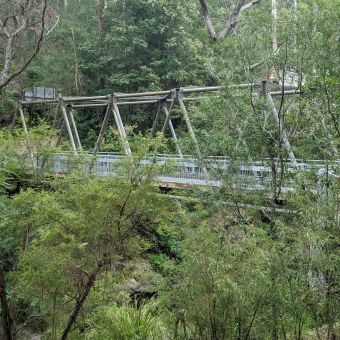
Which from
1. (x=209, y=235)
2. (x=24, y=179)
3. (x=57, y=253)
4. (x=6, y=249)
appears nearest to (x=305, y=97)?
(x=209, y=235)

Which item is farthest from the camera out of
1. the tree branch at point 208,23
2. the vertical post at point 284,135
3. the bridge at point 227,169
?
the tree branch at point 208,23

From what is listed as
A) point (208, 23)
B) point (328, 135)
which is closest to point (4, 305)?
point (328, 135)

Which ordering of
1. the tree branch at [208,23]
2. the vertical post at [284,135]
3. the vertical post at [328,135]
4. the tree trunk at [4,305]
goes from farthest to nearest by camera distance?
the tree branch at [208,23] < the vertical post at [284,135] < the tree trunk at [4,305] < the vertical post at [328,135]

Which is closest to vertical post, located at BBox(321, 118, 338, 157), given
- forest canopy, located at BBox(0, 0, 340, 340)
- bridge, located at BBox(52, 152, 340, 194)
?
forest canopy, located at BBox(0, 0, 340, 340)

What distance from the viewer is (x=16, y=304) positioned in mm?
6867

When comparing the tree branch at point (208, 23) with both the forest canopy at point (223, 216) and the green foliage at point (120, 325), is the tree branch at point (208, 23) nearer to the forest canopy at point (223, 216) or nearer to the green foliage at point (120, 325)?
the forest canopy at point (223, 216)

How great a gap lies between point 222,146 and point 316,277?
249cm

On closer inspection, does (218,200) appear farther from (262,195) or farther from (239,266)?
(239,266)

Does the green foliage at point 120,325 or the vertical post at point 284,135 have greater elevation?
the vertical post at point 284,135

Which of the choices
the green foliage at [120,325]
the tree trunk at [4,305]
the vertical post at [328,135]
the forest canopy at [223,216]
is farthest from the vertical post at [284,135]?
the tree trunk at [4,305]

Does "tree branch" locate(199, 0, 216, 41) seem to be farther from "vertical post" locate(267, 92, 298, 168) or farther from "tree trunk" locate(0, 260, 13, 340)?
"tree trunk" locate(0, 260, 13, 340)

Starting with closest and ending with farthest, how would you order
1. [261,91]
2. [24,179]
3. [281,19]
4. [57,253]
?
1. [57,253]
2. [281,19]
3. [261,91]
4. [24,179]

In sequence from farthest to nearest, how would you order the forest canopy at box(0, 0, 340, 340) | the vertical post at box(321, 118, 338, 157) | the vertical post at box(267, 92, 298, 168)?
the vertical post at box(267, 92, 298, 168)
the vertical post at box(321, 118, 338, 157)
the forest canopy at box(0, 0, 340, 340)

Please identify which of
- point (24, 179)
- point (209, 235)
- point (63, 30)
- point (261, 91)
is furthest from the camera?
point (63, 30)
